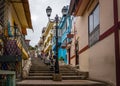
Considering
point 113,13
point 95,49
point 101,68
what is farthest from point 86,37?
point 113,13

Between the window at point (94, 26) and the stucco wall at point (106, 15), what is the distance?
1316 mm

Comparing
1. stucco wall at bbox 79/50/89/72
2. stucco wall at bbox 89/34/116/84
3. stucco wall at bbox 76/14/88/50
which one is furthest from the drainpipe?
stucco wall at bbox 76/14/88/50

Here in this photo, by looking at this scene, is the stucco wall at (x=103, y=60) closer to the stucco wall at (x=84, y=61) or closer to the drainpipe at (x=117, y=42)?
the drainpipe at (x=117, y=42)

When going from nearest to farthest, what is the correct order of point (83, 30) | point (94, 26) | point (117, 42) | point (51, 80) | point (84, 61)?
point (117, 42)
point (94, 26)
point (51, 80)
point (84, 61)
point (83, 30)

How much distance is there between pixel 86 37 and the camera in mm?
22125

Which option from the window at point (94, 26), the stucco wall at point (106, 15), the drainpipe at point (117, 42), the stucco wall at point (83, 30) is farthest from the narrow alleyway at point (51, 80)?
the stucco wall at point (106, 15)

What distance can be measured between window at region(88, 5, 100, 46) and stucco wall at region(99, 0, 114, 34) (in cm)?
132

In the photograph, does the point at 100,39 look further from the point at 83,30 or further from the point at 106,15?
the point at 83,30

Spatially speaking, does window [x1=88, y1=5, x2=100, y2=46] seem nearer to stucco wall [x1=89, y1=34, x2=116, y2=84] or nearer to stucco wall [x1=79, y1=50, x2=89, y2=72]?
stucco wall [x1=89, y1=34, x2=116, y2=84]

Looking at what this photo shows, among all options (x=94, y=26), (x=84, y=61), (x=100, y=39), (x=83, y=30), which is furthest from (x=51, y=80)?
(x=83, y=30)

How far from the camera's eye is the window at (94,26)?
18.2 meters

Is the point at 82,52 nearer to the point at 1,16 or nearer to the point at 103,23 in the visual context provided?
the point at 103,23

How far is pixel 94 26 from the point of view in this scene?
19234 millimetres

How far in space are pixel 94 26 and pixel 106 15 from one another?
12.2 feet
